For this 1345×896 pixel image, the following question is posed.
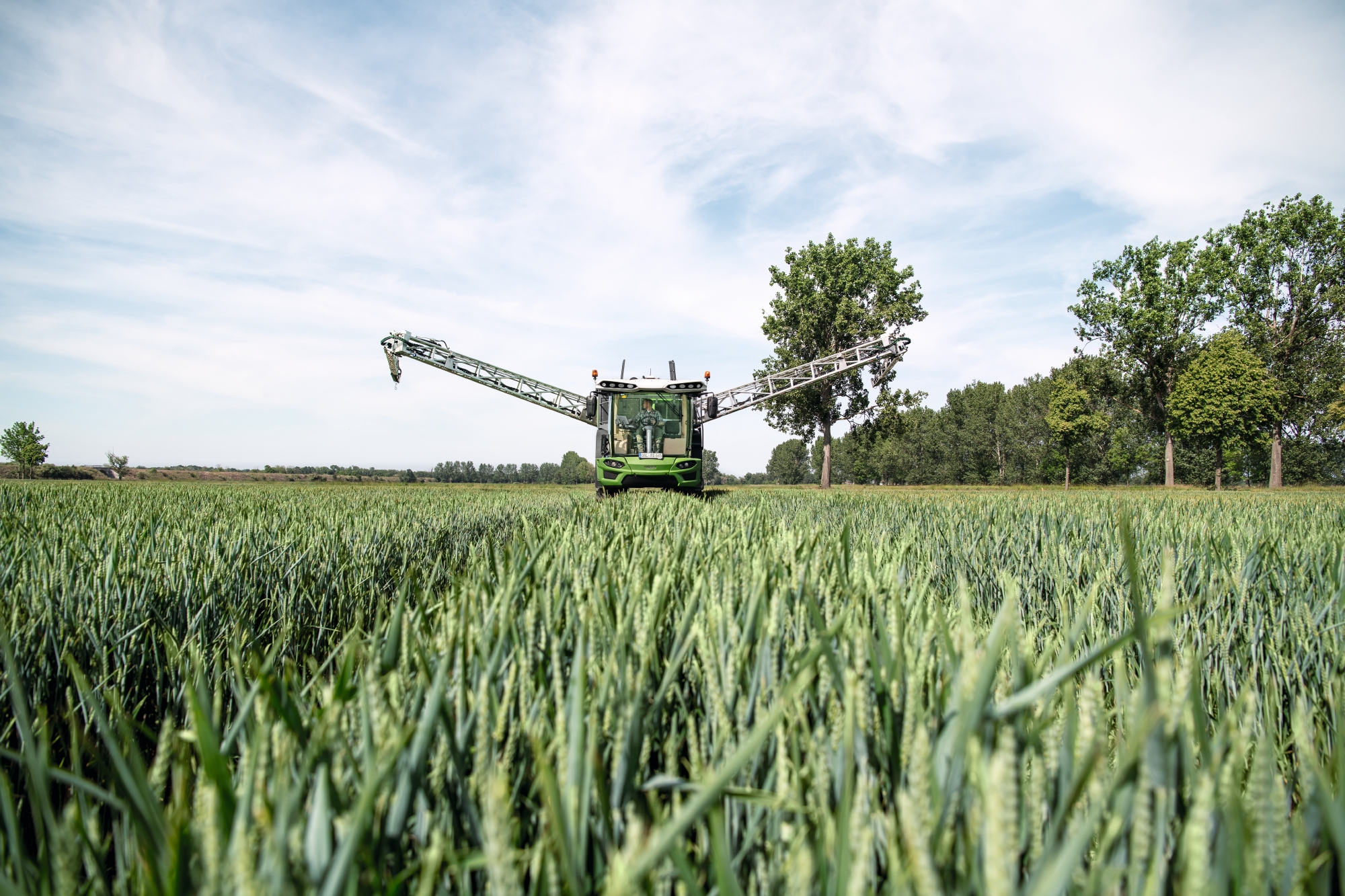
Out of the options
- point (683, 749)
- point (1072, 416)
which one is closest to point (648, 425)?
point (683, 749)

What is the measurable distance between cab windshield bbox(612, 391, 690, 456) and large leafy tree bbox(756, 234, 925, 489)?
59.0ft

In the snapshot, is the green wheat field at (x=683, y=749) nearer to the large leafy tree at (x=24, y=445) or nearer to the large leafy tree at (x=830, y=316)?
the large leafy tree at (x=830, y=316)

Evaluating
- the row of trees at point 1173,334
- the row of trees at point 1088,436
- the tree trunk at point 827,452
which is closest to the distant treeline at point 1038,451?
the row of trees at point 1088,436

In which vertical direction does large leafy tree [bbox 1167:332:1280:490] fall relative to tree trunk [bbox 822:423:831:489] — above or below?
above

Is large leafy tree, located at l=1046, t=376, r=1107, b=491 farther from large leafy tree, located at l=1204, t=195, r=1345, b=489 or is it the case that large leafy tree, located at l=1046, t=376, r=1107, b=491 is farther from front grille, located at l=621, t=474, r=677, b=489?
front grille, located at l=621, t=474, r=677, b=489

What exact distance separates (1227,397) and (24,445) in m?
67.5

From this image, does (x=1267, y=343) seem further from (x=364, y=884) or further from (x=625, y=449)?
(x=364, y=884)

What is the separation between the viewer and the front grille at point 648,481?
1145cm

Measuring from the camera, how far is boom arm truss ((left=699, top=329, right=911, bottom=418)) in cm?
2166

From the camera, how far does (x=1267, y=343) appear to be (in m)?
28.5

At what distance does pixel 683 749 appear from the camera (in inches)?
44.8

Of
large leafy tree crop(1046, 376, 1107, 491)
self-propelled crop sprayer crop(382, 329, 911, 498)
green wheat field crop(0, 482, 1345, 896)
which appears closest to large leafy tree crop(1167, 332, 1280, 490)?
large leafy tree crop(1046, 376, 1107, 491)

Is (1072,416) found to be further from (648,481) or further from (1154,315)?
(648,481)

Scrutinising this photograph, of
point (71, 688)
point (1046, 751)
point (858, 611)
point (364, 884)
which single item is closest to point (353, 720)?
point (364, 884)
